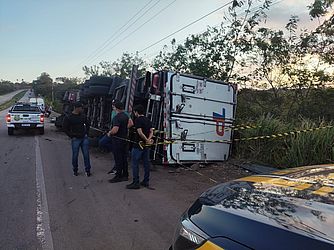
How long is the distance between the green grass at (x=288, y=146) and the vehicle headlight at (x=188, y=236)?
6.42 meters

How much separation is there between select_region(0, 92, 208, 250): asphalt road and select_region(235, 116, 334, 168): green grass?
232 centimetres

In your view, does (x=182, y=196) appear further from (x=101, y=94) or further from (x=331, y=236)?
(x=101, y=94)

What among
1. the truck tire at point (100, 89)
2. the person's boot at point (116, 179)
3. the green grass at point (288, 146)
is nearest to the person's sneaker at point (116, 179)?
the person's boot at point (116, 179)

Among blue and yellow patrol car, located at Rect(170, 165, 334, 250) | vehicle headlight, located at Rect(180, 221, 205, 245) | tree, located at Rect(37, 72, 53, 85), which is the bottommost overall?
vehicle headlight, located at Rect(180, 221, 205, 245)

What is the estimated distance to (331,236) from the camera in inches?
55.6

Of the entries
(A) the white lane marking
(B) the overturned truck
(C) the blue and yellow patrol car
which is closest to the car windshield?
(B) the overturned truck

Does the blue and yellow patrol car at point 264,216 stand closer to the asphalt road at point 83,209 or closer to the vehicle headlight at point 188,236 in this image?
the vehicle headlight at point 188,236

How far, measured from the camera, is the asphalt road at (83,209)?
167 inches

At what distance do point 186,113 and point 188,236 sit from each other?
712cm

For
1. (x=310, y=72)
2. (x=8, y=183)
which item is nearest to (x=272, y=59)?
(x=310, y=72)

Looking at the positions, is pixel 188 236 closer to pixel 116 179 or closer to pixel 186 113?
pixel 116 179

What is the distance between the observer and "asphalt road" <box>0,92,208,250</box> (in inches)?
167

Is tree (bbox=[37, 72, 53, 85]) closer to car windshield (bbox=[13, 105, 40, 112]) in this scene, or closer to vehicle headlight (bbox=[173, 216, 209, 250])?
car windshield (bbox=[13, 105, 40, 112])

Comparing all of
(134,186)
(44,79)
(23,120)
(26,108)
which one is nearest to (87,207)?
(134,186)
